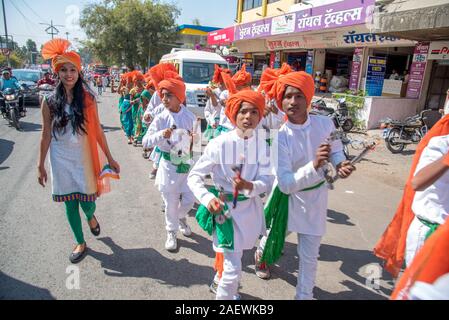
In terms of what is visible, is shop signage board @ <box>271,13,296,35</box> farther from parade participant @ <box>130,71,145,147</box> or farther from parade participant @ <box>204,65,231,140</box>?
parade participant @ <box>204,65,231,140</box>

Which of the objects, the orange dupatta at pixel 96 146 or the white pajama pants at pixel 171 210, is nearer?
the orange dupatta at pixel 96 146

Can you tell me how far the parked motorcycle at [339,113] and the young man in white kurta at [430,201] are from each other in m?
8.46

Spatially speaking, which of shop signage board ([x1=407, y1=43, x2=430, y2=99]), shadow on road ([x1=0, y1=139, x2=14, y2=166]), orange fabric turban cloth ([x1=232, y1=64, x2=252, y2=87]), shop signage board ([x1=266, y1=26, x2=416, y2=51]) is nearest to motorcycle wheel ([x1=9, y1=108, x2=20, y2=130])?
shadow on road ([x1=0, y1=139, x2=14, y2=166])

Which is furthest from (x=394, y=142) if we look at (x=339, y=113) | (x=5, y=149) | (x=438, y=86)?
(x=5, y=149)

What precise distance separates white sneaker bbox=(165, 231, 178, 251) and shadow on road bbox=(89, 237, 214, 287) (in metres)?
0.13

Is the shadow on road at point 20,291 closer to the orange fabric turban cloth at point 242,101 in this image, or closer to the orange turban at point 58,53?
the orange turban at point 58,53

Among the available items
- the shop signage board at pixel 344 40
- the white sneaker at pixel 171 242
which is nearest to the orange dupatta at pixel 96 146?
the white sneaker at pixel 171 242

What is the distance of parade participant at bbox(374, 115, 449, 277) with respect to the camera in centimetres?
219

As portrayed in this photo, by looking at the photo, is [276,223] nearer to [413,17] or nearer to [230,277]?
[230,277]

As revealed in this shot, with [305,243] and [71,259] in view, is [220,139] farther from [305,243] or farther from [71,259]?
[71,259]

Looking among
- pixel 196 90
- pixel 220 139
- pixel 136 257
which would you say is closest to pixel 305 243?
pixel 220 139

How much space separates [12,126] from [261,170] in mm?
10714

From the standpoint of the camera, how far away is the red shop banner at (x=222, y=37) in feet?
70.8
